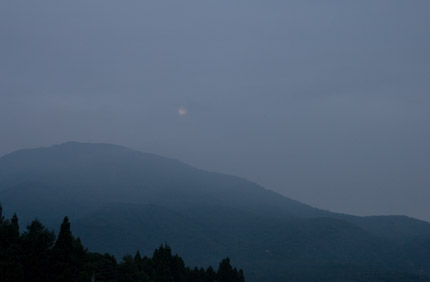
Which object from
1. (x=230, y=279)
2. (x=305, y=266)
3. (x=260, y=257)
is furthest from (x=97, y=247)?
(x=230, y=279)

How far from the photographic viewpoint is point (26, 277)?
29453 millimetres

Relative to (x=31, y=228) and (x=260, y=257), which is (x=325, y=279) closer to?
(x=260, y=257)

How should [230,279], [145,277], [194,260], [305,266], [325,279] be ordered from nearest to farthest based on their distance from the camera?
1. [145,277]
2. [230,279]
3. [325,279]
4. [305,266]
5. [194,260]

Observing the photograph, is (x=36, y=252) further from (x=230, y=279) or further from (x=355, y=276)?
(x=355, y=276)

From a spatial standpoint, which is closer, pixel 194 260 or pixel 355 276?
pixel 355 276

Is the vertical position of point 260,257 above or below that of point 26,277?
above

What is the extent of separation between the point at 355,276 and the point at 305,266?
107ft

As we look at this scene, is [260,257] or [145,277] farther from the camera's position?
[260,257]

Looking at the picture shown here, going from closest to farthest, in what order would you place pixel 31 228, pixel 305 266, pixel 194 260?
pixel 31 228 → pixel 305 266 → pixel 194 260

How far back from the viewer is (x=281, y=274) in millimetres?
152875

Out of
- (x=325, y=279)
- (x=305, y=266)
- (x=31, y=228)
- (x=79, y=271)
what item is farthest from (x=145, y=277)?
(x=305, y=266)

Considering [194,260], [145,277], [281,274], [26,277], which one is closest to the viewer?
[26,277]

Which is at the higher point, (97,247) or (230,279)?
(97,247)

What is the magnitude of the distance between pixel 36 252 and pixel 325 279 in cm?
12519
